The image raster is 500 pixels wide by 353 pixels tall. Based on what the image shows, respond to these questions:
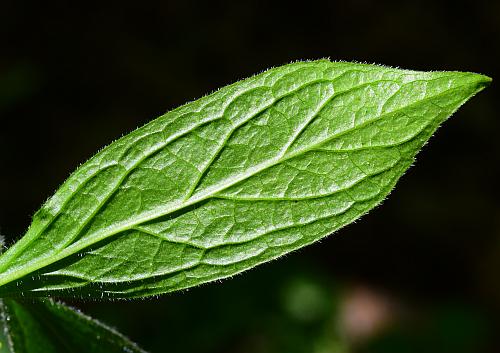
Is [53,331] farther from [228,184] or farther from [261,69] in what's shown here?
[261,69]

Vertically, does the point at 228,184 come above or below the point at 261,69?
below

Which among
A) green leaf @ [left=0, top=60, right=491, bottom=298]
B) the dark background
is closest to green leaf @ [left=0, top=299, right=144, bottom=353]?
green leaf @ [left=0, top=60, right=491, bottom=298]

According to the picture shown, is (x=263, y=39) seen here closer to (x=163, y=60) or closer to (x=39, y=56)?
(x=163, y=60)

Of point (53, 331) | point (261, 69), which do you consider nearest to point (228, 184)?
point (53, 331)

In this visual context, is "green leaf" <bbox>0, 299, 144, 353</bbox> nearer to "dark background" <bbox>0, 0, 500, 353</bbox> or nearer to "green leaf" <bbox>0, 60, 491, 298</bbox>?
"green leaf" <bbox>0, 60, 491, 298</bbox>

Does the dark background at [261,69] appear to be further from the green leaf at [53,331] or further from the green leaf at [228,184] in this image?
the green leaf at [228,184]

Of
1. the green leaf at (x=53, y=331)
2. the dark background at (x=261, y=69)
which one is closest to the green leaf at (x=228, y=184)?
the green leaf at (x=53, y=331)
